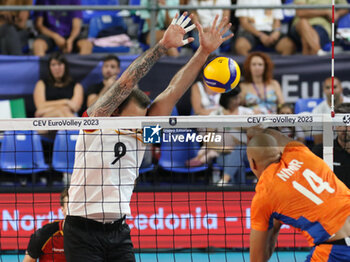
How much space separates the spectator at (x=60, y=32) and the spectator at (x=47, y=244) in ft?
15.4

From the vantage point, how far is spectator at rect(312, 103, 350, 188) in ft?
21.7

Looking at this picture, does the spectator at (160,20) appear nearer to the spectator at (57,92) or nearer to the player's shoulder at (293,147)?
the spectator at (57,92)

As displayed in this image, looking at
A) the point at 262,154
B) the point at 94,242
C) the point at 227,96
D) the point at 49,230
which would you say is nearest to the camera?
the point at 262,154

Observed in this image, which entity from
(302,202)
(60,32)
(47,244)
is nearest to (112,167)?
(47,244)

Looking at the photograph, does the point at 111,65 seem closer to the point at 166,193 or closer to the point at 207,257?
the point at 166,193

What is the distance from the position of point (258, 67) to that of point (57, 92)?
10.6ft

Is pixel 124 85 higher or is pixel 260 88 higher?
pixel 124 85

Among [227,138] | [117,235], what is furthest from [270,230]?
[227,138]

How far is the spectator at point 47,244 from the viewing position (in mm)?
6051

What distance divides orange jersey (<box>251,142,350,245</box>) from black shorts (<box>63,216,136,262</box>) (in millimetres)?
1280

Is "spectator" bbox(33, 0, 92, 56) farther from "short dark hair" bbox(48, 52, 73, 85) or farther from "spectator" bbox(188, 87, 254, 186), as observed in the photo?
"spectator" bbox(188, 87, 254, 186)

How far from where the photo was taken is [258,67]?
934 centimetres

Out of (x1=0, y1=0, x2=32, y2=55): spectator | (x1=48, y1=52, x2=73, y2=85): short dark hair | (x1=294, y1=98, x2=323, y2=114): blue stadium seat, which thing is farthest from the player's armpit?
(x1=0, y1=0, x2=32, y2=55): spectator

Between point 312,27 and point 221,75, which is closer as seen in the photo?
point 221,75
